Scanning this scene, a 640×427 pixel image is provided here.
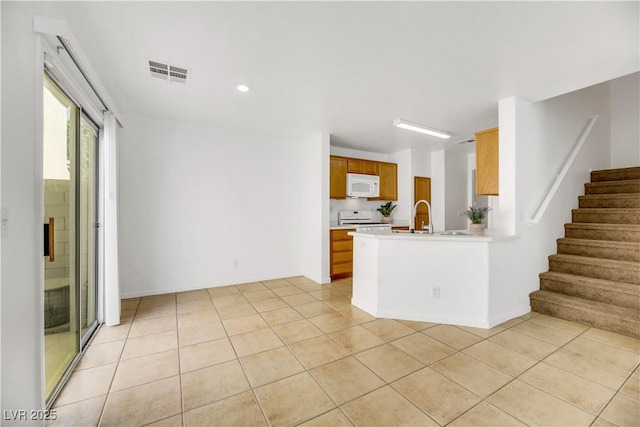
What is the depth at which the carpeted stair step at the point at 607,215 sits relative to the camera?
11.0 ft

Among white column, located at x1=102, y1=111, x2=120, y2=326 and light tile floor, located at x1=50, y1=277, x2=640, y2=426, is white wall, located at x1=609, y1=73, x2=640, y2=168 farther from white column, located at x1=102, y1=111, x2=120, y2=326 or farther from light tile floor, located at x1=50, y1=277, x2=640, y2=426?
white column, located at x1=102, y1=111, x2=120, y2=326

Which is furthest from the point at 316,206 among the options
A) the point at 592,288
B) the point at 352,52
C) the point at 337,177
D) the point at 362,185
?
the point at 592,288

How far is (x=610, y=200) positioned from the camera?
372cm

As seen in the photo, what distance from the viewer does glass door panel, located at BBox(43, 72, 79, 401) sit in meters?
1.82

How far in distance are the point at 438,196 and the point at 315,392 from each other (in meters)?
5.30

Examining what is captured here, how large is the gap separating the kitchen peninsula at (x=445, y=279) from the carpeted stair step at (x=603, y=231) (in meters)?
1.39

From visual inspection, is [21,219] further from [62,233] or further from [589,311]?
[589,311]

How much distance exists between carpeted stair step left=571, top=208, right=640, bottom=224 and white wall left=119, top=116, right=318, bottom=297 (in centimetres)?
380

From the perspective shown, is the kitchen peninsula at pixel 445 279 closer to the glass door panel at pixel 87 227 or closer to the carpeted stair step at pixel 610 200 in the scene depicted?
the carpeted stair step at pixel 610 200

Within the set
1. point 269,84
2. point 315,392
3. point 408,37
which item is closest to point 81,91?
point 269,84

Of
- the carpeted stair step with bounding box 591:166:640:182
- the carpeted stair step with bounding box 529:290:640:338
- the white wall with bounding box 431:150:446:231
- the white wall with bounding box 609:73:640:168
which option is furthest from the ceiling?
the white wall with bounding box 609:73:640:168

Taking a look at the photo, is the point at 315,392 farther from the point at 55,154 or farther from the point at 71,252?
the point at 55,154

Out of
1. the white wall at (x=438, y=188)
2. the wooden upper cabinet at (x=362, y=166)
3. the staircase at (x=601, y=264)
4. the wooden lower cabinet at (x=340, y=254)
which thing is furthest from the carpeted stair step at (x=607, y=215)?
the wooden lower cabinet at (x=340, y=254)

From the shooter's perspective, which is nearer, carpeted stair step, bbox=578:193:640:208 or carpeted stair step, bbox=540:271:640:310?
carpeted stair step, bbox=540:271:640:310
